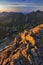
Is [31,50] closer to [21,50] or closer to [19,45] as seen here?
[21,50]

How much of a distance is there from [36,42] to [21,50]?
2.39 metres

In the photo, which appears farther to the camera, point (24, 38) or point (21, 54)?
point (24, 38)

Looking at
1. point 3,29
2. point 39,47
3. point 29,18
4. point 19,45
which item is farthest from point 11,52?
point 29,18

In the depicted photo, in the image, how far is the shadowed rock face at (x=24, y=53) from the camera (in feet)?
111

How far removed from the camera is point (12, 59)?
113 feet

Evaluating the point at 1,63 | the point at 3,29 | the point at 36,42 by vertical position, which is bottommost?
the point at 3,29

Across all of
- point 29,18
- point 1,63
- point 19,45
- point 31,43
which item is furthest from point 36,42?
point 29,18

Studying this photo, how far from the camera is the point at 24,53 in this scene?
114 feet

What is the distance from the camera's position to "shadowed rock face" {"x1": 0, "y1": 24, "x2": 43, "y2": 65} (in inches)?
1330

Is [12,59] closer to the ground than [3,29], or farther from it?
farther from it

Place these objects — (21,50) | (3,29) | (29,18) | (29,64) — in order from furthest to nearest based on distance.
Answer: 1. (29,18)
2. (3,29)
3. (21,50)
4. (29,64)

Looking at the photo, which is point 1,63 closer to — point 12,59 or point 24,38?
point 12,59

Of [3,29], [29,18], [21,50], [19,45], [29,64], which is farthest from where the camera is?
[29,18]

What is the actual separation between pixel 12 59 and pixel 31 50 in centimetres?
282
